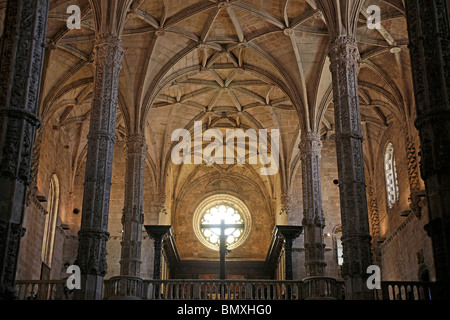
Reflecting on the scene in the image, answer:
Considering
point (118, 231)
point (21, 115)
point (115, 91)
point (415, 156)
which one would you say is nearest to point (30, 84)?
point (21, 115)

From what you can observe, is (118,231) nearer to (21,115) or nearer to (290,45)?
(290,45)

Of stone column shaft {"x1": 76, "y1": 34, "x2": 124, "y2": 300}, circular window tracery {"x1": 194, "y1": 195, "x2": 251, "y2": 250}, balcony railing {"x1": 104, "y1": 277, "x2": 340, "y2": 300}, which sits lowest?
balcony railing {"x1": 104, "y1": 277, "x2": 340, "y2": 300}

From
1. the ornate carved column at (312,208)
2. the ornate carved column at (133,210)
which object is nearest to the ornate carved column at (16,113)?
the ornate carved column at (133,210)

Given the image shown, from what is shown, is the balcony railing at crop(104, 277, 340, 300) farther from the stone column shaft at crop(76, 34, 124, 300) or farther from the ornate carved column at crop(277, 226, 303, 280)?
the ornate carved column at crop(277, 226, 303, 280)

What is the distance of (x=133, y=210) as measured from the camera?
927 inches

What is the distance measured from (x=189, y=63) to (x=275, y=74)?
13.9ft

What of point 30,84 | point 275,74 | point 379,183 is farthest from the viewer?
point 379,183

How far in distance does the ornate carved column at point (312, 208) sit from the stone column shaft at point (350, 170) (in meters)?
6.57

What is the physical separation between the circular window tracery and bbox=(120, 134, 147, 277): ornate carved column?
41.9 ft

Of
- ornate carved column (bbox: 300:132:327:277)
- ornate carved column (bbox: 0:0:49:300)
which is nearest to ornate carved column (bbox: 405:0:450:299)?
ornate carved column (bbox: 0:0:49:300)

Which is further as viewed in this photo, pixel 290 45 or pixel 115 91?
pixel 290 45

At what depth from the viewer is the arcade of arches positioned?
943 centimetres

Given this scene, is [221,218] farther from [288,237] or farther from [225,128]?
[288,237]

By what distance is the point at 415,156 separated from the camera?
80.0 feet
